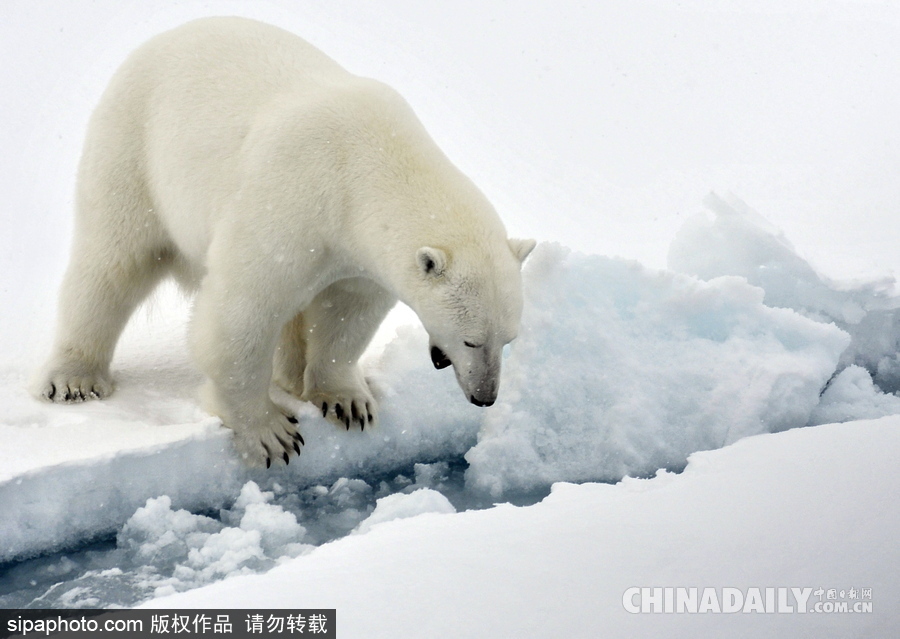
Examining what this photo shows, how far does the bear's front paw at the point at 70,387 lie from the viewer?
12.4 ft

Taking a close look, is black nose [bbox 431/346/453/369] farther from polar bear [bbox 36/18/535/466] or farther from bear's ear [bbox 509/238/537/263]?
bear's ear [bbox 509/238/537/263]

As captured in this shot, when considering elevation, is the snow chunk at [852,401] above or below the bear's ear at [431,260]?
below

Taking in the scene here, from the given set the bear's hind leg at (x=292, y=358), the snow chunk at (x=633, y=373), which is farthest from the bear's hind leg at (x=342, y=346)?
the snow chunk at (x=633, y=373)

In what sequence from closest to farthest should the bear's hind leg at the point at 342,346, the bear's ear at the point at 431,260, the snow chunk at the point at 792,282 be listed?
the bear's ear at the point at 431,260 < the bear's hind leg at the point at 342,346 < the snow chunk at the point at 792,282

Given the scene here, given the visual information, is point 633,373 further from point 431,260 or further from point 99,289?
point 99,289

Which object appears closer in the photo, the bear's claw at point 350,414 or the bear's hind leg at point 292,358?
the bear's claw at point 350,414

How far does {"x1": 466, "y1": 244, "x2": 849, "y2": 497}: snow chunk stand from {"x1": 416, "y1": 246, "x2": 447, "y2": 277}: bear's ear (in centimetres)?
107

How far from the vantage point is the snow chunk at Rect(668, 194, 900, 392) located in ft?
15.3

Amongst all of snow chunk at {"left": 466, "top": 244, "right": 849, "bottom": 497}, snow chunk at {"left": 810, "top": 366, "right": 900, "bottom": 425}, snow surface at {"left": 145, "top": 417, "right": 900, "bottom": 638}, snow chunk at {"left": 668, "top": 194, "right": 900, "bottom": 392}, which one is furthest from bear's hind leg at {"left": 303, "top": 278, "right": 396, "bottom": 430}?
snow chunk at {"left": 668, "top": 194, "right": 900, "bottom": 392}

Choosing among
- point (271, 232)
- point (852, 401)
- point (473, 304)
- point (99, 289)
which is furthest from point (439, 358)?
point (852, 401)

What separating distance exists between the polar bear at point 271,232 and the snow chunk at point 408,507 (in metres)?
0.37

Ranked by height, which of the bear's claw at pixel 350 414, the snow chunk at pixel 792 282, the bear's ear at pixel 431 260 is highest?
the snow chunk at pixel 792 282

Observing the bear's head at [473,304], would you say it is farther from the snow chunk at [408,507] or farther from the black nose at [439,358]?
the snow chunk at [408,507]

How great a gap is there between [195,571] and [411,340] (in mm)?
1783
